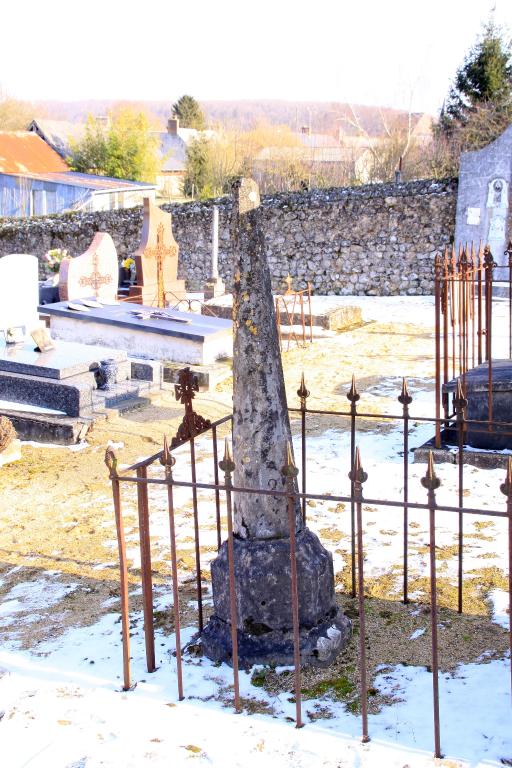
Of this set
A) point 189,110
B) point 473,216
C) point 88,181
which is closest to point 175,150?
point 189,110

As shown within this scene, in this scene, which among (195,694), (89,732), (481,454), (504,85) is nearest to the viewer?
(89,732)

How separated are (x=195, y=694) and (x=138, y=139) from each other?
37.0m

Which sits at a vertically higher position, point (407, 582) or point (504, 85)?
point (504, 85)

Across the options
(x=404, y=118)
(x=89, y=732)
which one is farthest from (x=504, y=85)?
(x=89, y=732)

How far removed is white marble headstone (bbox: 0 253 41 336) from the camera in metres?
11.5

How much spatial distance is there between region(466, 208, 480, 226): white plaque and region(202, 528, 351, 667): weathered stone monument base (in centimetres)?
1596

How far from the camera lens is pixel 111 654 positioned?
4539mm

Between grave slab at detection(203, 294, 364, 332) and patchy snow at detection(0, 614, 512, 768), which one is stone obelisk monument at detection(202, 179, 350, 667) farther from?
grave slab at detection(203, 294, 364, 332)

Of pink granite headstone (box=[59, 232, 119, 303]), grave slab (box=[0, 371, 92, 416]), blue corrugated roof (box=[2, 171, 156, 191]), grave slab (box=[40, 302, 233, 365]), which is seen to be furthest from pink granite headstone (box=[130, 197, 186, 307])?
Result: blue corrugated roof (box=[2, 171, 156, 191])

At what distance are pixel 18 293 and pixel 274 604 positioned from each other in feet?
27.7

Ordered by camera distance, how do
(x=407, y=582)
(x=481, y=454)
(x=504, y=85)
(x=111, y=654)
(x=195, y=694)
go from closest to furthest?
(x=195, y=694) < (x=111, y=654) < (x=407, y=582) < (x=481, y=454) < (x=504, y=85)

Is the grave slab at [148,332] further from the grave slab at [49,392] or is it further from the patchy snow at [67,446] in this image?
the patchy snow at [67,446]

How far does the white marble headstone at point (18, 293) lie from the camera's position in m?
11.5

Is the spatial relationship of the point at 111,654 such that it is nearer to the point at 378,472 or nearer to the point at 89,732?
the point at 89,732
